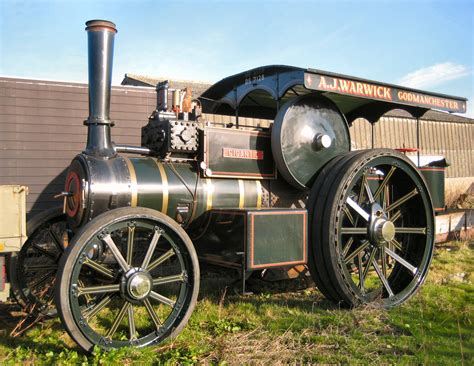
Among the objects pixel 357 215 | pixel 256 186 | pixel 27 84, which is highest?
pixel 27 84

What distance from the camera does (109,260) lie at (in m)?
3.61

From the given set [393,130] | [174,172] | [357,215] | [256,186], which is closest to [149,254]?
[174,172]

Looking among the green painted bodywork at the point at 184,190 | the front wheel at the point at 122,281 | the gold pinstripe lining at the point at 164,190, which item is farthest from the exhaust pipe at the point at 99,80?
the front wheel at the point at 122,281

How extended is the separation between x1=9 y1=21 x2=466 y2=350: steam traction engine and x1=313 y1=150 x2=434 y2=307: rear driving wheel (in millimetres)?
13

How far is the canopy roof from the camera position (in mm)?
4129

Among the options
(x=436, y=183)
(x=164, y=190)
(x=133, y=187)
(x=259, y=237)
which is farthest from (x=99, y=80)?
(x=436, y=183)

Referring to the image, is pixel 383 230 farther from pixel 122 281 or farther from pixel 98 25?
pixel 98 25

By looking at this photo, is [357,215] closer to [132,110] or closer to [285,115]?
[285,115]

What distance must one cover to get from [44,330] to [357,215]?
2.93 metres

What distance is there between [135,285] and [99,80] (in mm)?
1686

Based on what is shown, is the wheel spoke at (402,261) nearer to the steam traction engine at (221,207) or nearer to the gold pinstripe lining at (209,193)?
the steam traction engine at (221,207)

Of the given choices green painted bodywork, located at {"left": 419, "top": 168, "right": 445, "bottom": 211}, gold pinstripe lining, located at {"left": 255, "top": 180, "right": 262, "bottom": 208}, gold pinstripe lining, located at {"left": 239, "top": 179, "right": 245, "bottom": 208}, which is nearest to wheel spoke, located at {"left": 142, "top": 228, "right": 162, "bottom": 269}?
gold pinstripe lining, located at {"left": 239, "top": 179, "right": 245, "bottom": 208}

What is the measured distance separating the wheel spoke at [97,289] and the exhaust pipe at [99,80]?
1.11 metres

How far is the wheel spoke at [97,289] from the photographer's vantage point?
2.95 meters
